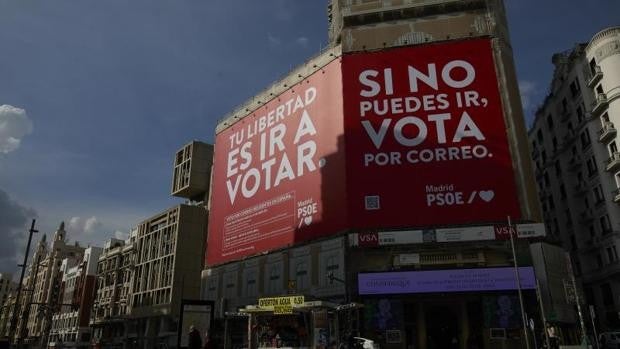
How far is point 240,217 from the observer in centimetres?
5494

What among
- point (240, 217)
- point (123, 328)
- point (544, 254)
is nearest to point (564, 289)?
point (544, 254)

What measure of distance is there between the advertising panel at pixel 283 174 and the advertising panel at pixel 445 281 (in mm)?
6444

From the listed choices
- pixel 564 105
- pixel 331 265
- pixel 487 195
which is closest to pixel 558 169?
pixel 564 105

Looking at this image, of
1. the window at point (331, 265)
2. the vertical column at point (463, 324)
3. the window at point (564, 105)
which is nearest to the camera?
the vertical column at point (463, 324)

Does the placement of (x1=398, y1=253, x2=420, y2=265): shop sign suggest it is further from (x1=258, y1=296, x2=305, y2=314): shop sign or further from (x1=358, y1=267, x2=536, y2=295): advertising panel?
(x1=258, y1=296, x2=305, y2=314): shop sign

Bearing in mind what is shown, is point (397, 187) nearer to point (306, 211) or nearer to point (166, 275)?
point (306, 211)

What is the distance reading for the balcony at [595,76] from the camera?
50.3m

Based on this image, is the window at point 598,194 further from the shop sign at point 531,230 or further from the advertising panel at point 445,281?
the advertising panel at point 445,281

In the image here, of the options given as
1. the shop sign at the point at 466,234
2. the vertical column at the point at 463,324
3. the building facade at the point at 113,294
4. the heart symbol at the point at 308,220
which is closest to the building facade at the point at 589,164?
the shop sign at the point at 466,234

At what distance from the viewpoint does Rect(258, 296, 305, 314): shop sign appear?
2323 cm

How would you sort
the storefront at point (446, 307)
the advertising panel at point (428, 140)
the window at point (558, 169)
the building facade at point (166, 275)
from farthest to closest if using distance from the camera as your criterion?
the building facade at point (166, 275) → the window at point (558, 169) → the advertising panel at point (428, 140) → the storefront at point (446, 307)

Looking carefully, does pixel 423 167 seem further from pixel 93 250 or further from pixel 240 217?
pixel 93 250

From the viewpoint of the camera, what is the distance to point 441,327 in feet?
131

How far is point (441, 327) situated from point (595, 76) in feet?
101
